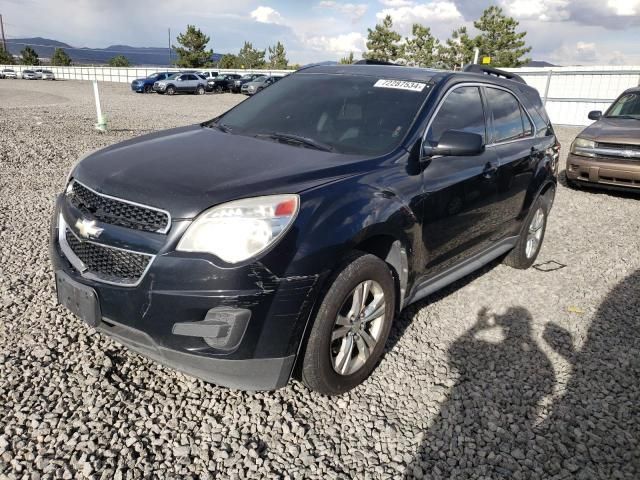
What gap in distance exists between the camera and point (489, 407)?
286 cm

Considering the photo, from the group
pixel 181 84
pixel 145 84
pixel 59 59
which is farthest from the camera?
pixel 59 59

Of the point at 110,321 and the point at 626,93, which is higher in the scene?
the point at 626,93

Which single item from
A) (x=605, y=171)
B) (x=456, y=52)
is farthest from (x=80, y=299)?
(x=456, y=52)

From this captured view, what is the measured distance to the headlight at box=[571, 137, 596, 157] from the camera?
→ 8.41m

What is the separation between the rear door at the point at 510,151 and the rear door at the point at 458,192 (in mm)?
149

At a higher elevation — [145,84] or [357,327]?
[145,84]

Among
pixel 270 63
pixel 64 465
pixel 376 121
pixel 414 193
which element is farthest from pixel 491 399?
pixel 270 63

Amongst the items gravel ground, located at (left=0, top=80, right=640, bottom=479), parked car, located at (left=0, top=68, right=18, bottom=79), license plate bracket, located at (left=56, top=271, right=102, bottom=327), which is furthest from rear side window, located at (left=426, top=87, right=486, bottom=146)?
parked car, located at (left=0, top=68, right=18, bottom=79)

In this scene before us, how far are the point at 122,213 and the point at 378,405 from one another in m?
1.70

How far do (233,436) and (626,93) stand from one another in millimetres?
10135

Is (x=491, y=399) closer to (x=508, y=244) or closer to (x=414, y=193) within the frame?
(x=414, y=193)

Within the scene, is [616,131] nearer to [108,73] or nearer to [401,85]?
[401,85]

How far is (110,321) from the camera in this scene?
2.39 meters

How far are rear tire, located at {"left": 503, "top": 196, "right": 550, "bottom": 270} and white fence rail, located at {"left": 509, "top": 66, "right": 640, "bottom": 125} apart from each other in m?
18.1
